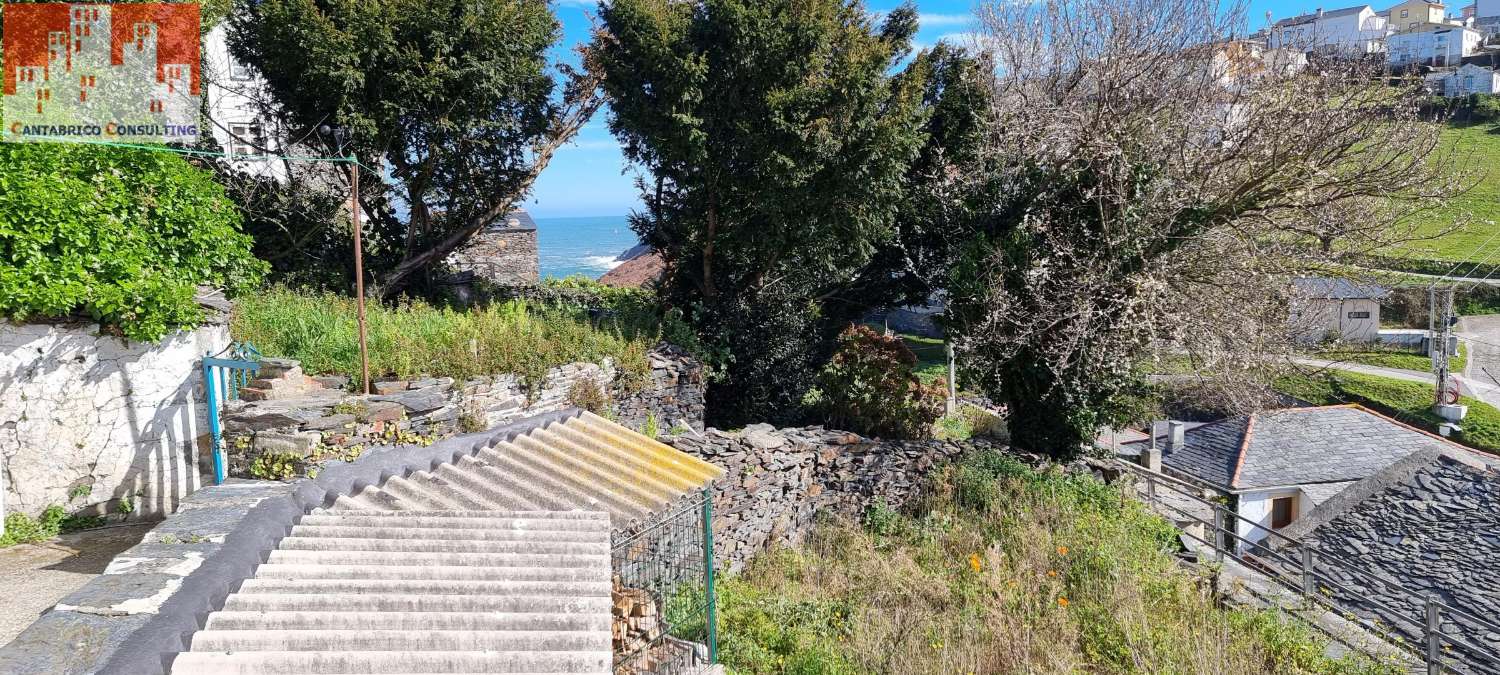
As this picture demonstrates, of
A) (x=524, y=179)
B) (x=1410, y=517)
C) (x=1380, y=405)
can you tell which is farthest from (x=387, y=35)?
(x=1380, y=405)

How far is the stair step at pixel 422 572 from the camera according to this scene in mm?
3494

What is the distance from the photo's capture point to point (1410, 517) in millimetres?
14758

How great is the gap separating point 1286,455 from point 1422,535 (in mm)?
5307

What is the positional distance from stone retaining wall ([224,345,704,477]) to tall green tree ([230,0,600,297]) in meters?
5.25

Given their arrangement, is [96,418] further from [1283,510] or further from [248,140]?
[1283,510]

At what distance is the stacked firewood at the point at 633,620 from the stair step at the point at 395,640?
8.00 feet

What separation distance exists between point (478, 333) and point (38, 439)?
3884 mm

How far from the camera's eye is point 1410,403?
29125 millimetres

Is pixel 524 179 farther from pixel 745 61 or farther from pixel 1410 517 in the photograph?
pixel 1410 517

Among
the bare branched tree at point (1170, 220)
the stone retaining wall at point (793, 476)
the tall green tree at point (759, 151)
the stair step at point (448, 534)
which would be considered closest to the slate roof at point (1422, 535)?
the bare branched tree at point (1170, 220)

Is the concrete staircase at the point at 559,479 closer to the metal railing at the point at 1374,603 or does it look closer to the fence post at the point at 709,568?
the fence post at the point at 709,568

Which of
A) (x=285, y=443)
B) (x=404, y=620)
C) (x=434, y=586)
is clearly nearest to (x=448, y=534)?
(x=434, y=586)

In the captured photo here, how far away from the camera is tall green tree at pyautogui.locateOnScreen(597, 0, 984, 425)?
38.8 ft

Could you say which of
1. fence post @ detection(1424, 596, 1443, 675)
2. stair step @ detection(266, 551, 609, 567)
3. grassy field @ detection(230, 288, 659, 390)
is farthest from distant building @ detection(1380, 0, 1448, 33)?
stair step @ detection(266, 551, 609, 567)
